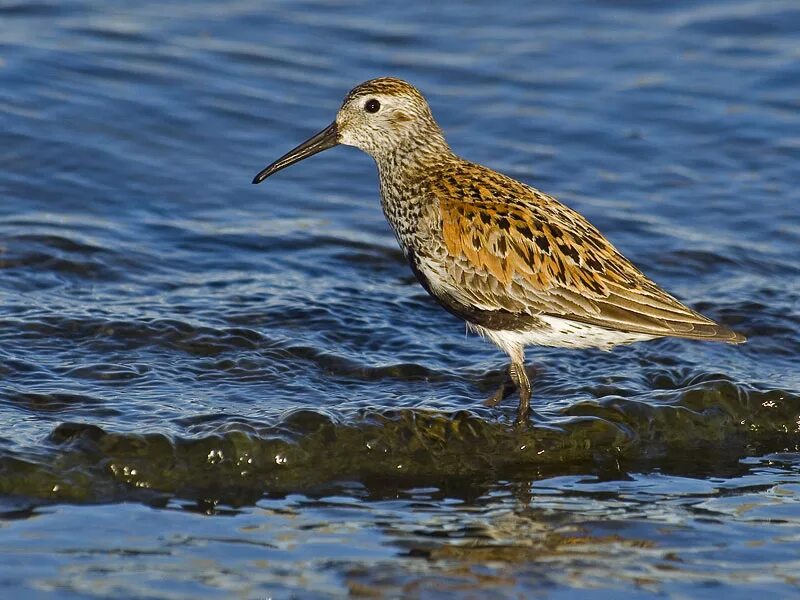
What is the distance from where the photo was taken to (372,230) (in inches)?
525

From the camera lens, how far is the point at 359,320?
1123cm

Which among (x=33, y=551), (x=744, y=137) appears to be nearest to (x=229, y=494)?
(x=33, y=551)

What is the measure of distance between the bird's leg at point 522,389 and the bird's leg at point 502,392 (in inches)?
3.4

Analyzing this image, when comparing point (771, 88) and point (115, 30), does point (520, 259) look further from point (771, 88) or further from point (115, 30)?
point (115, 30)

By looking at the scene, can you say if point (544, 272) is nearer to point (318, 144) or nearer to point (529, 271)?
point (529, 271)

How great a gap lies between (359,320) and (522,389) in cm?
200

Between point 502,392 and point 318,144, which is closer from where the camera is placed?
point 502,392

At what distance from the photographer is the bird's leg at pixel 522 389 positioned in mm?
→ 9539

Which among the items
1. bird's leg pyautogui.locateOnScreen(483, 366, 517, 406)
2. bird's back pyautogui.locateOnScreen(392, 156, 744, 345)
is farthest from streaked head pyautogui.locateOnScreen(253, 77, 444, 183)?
bird's leg pyautogui.locateOnScreen(483, 366, 517, 406)

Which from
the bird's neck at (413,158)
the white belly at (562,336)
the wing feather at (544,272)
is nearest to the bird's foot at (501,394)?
the white belly at (562,336)

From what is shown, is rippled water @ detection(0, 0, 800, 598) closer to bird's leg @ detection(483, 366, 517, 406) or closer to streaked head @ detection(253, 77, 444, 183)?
bird's leg @ detection(483, 366, 517, 406)

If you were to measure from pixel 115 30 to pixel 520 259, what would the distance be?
895 centimetres

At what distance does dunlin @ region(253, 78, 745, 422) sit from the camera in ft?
30.7

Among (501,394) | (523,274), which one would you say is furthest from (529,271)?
(501,394)
